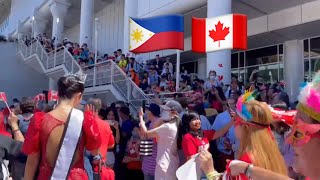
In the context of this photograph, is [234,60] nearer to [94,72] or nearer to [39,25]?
[94,72]

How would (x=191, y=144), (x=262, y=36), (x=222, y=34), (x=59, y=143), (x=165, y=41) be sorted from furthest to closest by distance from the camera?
(x=262, y=36) → (x=165, y=41) → (x=222, y=34) → (x=191, y=144) → (x=59, y=143)

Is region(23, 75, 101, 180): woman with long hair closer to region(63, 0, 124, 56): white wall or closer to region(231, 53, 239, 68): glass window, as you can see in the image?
region(231, 53, 239, 68): glass window

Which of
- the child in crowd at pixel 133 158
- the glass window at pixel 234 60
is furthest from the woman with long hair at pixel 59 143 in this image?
the glass window at pixel 234 60

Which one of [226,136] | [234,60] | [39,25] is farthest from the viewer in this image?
[39,25]

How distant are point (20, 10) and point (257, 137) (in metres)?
39.0

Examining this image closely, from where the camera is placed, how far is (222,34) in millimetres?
9383

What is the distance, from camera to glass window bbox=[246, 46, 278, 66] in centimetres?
1659

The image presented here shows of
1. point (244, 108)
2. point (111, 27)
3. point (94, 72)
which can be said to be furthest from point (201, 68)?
point (244, 108)

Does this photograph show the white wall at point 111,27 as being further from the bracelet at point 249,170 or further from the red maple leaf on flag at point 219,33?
the bracelet at point 249,170

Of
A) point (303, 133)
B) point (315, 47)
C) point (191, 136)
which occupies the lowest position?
point (191, 136)

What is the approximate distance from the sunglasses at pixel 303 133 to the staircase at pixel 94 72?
1028 centimetres

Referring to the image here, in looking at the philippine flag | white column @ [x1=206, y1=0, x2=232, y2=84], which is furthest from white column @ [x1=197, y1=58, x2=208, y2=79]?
the philippine flag

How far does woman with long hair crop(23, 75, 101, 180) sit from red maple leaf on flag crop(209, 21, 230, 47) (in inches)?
262

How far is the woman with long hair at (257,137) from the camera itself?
251 centimetres
